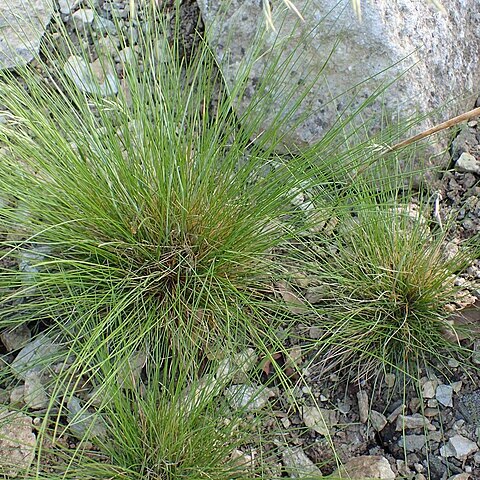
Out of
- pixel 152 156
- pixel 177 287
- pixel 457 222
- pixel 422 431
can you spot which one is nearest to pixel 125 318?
pixel 177 287

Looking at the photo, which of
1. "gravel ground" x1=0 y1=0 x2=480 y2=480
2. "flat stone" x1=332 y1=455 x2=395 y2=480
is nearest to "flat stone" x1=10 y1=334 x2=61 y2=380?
"gravel ground" x1=0 y1=0 x2=480 y2=480

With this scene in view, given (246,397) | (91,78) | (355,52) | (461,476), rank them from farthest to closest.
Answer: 1. (355,52)
2. (91,78)
3. (246,397)
4. (461,476)

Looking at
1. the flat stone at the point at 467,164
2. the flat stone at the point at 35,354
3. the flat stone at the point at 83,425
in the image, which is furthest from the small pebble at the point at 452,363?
the flat stone at the point at 35,354

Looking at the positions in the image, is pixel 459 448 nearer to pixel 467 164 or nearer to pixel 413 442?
pixel 413 442

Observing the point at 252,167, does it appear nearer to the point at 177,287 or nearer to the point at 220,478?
the point at 177,287

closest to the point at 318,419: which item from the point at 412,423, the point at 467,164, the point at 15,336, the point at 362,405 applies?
the point at 362,405

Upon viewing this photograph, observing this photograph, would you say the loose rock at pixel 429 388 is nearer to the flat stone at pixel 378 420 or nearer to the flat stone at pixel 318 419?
the flat stone at pixel 378 420
